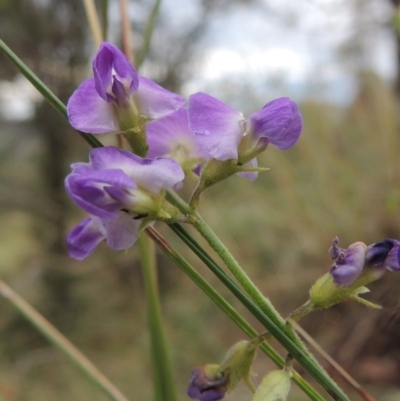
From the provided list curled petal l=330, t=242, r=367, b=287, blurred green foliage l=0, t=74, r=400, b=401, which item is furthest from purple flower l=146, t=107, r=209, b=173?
blurred green foliage l=0, t=74, r=400, b=401

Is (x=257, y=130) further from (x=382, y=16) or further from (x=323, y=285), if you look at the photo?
(x=382, y=16)

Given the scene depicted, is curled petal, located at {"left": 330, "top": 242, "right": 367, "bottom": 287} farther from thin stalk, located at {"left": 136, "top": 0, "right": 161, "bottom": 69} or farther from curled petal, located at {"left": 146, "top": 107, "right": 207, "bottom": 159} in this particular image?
thin stalk, located at {"left": 136, "top": 0, "right": 161, "bottom": 69}

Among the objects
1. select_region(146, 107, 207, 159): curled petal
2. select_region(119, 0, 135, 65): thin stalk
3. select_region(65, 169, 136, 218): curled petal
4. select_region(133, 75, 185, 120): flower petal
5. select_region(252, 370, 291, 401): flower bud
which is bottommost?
select_region(252, 370, 291, 401): flower bud

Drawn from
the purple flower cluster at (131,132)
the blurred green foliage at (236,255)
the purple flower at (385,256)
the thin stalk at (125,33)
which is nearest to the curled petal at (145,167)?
the purple flower cluster at (131,132)

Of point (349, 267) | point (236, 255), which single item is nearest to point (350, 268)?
point (349, 267)

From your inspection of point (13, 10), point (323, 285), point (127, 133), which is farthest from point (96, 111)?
point (13, 10)

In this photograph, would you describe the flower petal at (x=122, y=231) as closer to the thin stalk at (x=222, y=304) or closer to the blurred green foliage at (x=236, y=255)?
the thin stalk at (x=222, y=304)
